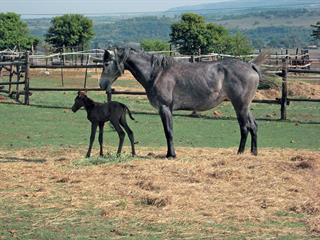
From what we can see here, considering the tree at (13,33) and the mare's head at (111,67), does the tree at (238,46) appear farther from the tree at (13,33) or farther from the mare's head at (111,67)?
the mare's head at (111,67)

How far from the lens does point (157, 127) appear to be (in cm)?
1875

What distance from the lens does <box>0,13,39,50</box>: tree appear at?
63.6m

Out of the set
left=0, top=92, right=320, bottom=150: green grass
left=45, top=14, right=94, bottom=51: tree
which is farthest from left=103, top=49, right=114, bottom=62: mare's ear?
left=45, top=14, right=94, bottom=51: tree

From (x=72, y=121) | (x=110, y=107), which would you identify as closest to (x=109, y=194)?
(x=110, y=107)

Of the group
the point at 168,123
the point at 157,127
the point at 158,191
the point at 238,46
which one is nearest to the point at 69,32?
the point at 238,46

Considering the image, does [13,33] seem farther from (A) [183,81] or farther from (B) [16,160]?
(A) [183,81]

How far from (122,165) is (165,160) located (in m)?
0.93

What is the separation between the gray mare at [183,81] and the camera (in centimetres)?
1273

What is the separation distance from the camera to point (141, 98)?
26.5 m

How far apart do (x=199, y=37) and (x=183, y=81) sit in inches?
1883

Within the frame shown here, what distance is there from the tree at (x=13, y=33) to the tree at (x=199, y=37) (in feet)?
42.3

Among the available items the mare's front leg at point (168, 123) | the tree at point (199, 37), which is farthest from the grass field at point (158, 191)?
the tree at point (199, 37)

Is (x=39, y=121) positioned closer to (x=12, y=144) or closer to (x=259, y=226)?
(x=12, y=144)

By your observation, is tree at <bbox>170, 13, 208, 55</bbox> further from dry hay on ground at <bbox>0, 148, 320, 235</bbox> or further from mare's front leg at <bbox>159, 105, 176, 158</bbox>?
dry hay on ground at <bbox>0, 148, 320, 235</bbox>
